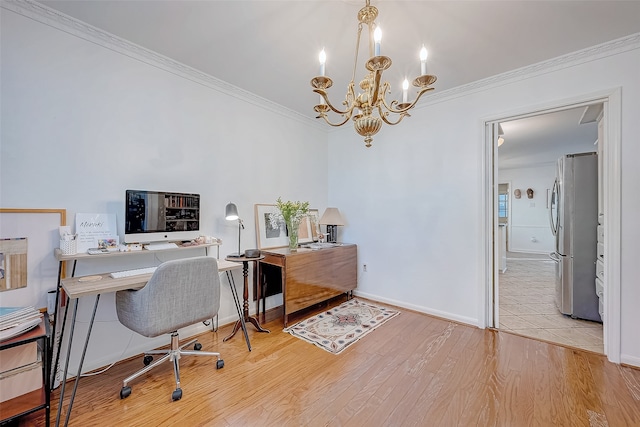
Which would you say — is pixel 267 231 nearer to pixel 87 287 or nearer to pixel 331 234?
pixel 331 234

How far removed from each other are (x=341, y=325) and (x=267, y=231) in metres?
1.34

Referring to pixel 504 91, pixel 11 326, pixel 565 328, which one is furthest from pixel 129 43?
pixel 565 328

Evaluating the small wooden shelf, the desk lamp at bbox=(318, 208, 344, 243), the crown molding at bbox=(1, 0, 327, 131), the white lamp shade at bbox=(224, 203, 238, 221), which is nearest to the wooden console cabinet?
the desk lamp at bbox=(318, 208, 344, 243)

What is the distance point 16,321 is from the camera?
1.40 m

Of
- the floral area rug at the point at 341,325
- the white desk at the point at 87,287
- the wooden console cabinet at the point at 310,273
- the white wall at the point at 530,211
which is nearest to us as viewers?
the white desk at the point at 87,287

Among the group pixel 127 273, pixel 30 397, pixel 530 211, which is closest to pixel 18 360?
pixel 30 397

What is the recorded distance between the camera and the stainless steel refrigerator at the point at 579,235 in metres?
2.86

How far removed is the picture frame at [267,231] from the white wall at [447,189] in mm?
1033

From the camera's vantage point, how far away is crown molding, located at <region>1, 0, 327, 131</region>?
1.75m

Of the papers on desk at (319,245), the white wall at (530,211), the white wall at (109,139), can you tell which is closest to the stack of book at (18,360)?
the white wall at (109,139)

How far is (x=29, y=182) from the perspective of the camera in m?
1.75

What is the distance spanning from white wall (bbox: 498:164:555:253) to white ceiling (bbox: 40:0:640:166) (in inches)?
234

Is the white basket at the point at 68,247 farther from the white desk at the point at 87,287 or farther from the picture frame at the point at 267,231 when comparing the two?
the picture frame at the point at 267,231

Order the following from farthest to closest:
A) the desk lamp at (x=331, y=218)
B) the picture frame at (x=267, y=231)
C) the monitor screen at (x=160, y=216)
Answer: the desk lamp at (x=331, y=218) → the picture frame at (x=267, y=231) → the monitor screen at (x=160, y=216)
